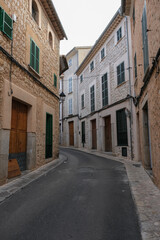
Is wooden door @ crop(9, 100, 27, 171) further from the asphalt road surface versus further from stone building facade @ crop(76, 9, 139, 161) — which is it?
stone building facade @ crop(76, 9, 139, 161)

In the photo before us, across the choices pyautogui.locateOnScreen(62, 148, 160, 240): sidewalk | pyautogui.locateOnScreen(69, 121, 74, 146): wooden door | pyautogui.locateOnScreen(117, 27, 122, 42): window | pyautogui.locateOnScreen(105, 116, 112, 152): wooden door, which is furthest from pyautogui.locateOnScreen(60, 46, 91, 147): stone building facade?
pyautogui.locateOnScreen(62, 148, 160, 240): sidewalk

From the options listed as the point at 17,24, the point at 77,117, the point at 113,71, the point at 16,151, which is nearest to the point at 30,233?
the point at 16,151

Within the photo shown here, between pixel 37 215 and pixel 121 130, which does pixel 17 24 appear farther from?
pixel 121 130

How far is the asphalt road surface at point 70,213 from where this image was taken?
2.39 meters

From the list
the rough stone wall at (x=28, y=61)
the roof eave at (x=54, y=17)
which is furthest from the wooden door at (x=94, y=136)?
the roof eave at (x=54, y=17)

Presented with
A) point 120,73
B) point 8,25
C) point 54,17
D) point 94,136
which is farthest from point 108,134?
point 8,25

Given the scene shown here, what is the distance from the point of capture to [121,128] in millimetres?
11359

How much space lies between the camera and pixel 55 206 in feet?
11.0

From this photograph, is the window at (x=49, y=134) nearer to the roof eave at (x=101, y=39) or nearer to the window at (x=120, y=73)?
the window at (x=120, y=73)

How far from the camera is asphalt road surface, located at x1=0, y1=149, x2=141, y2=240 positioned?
94.1 inches

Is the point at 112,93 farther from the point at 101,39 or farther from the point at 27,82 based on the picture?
the point at 27,82

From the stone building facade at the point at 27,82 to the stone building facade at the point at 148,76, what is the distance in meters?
4.40

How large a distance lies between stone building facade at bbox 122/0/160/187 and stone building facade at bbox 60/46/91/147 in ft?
37.2

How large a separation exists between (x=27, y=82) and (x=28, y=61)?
2.97ft
